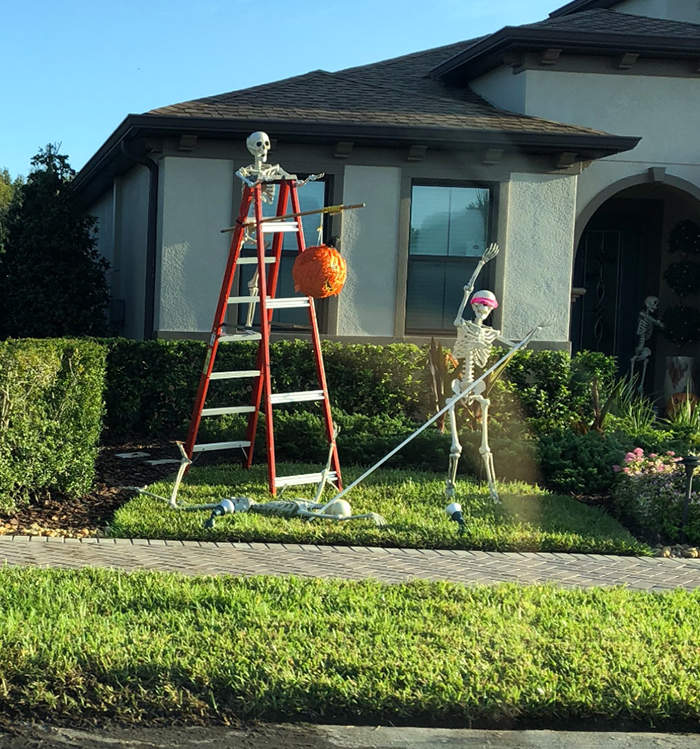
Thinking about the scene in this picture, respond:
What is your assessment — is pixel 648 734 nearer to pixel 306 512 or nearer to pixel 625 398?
pixel 306 512

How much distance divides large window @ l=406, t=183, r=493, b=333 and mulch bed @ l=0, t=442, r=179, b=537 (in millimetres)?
4112

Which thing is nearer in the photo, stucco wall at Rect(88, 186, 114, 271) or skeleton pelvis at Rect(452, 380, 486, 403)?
skeleton pelvis at Rect(452, 380, 486, 403)

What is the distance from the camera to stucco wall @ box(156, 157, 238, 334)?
12.9m


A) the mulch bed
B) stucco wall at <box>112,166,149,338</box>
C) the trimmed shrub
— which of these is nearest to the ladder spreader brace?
the mulch bed

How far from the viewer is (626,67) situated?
1437 cm

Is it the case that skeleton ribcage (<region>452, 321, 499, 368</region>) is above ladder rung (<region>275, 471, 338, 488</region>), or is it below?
above

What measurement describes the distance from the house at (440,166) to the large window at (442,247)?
2 centimetres

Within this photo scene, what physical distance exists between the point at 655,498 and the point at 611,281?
27.4 feet

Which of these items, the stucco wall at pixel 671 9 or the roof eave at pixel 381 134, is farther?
the stucco wall at pixel 671 9

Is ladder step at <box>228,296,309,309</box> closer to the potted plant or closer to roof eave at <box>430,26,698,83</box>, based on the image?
roof eave at <box>430,26,698,83</box>

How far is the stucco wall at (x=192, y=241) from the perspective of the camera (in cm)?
1285

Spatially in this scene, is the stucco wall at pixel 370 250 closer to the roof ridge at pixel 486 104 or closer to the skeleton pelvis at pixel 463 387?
the roof ridge at pixel 486 104

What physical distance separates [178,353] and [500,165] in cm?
462

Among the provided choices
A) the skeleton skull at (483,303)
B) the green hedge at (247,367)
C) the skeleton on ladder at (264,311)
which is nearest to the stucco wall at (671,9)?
the green hedge at (247,367)
